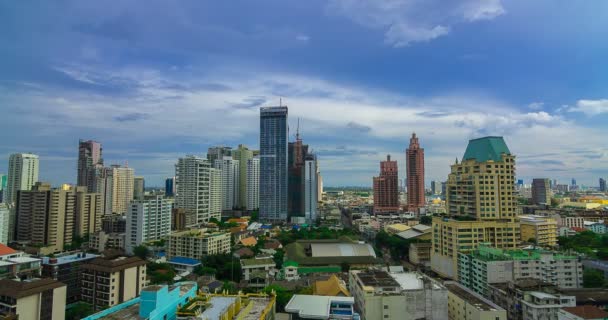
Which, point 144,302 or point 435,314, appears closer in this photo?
point 144,302

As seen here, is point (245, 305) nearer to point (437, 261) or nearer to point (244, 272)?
point (244, 272)

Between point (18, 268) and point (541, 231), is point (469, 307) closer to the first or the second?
point (541, 231)

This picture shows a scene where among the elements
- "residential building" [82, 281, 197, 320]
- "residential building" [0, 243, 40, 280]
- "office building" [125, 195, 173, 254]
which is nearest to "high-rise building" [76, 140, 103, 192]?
"office building" [125, 195, 173, 254]

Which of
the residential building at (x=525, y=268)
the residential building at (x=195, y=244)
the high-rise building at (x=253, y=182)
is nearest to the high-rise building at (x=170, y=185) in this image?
the high-rise building at (x=253, y=182)

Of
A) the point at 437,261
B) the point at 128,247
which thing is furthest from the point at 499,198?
the point at 128,247

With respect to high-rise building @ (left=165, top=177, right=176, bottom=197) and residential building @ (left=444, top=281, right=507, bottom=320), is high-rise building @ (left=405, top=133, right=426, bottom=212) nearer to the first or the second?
residential building @ (left=444, top=281, right=507, bottom=320)
